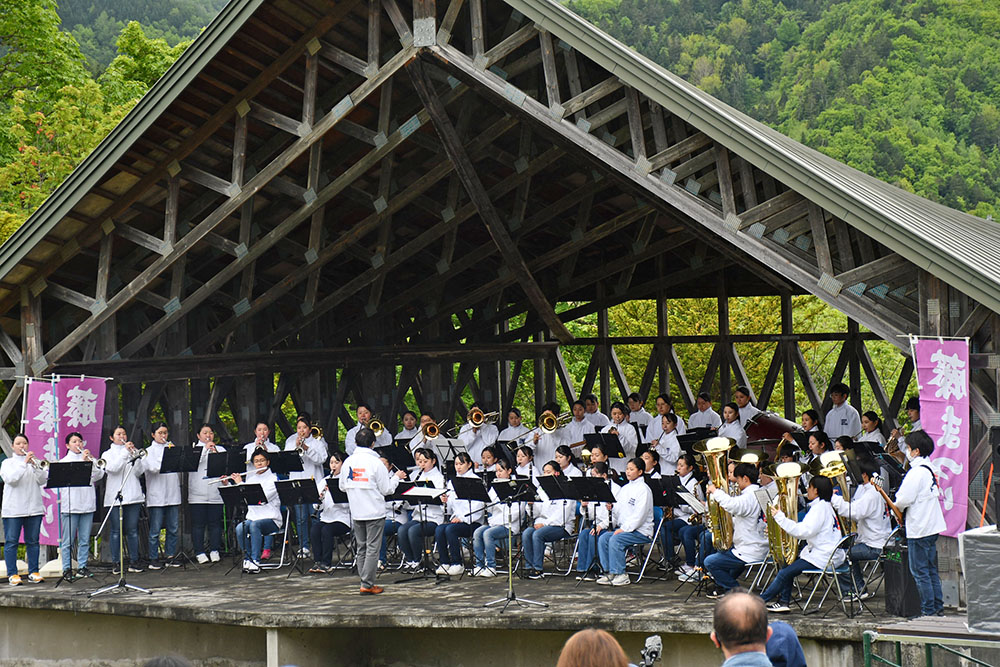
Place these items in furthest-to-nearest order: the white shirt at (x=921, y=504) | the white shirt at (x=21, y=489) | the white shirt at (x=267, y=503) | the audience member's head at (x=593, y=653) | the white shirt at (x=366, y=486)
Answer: the white shirt at (x=267, y=503), the white shirt at (x=21, y=489), the white shirt at (x=366, y=486), the white shirt at (x=921, y=504), the audience member's head at (x=593, y=653)

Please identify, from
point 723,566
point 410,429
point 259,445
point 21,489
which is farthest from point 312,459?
point 723,566

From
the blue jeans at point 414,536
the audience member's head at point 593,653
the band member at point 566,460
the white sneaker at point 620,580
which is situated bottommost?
the white sneaker at point 620,580

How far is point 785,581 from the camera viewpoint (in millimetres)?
10094

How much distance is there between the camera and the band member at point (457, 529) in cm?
1284

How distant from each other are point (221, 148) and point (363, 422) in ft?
14.4

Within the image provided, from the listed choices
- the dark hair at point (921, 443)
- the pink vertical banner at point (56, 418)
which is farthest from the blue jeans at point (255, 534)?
the dark hair at point (921, 443)

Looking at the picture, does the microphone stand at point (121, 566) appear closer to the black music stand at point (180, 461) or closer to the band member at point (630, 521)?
the black music stand at point (180, 461)

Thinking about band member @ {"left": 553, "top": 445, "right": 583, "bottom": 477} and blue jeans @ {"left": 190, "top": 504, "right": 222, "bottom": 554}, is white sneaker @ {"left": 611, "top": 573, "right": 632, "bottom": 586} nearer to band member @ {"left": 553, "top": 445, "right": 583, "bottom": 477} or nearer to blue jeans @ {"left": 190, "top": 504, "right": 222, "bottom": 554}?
band member @ {"left": 553, "top": 445, "right": 583, "bottom": 477}

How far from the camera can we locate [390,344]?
19.6 meters

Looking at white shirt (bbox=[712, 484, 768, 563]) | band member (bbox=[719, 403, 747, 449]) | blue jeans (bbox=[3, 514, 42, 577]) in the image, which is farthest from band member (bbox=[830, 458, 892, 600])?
blue jeans (bbox=[3, 514, 42, 577])

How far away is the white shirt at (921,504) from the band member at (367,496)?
5181 millimetres

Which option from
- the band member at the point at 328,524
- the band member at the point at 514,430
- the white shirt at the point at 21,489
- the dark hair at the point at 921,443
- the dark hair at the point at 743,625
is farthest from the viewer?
the band member at the point at 514,430

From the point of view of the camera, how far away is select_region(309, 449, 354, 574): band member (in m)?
13.1

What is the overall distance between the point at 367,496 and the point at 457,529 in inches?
66.5
